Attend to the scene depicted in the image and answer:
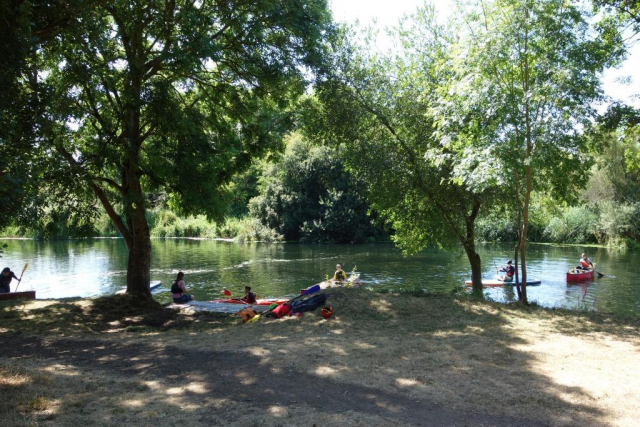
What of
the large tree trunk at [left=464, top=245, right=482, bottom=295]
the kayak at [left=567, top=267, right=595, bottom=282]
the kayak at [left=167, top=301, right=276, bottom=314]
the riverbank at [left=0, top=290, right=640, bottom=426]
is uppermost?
the large tree trunk at [left=464, top=245, right=482, bottom=295]

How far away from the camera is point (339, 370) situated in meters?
6.10

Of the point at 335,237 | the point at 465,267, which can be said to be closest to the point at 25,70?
the point at 465,267

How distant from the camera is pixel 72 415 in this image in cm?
457

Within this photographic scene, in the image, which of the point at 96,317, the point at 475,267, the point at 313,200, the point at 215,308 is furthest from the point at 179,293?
the point at 313,200

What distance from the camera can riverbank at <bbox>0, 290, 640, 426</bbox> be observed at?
15.5 feet

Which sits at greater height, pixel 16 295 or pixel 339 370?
pixel 339 370

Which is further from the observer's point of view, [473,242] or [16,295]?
[16,295]

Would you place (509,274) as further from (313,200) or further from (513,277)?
(313,200)

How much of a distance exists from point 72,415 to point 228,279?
22.4 meters

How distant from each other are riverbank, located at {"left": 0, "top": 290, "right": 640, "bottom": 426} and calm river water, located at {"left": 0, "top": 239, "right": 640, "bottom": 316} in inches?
416

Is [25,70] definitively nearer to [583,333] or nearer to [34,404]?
[34,404]

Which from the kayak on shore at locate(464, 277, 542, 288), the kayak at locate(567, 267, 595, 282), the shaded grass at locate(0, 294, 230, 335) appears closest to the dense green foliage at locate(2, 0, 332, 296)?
the shaded grass at locate(0, 294, 230, 335)

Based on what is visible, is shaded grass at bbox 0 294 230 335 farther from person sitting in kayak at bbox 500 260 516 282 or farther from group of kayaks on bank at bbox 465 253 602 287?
person sitting in kayak at bbox 500 260 516 282

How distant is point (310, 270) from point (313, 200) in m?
21.7
